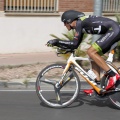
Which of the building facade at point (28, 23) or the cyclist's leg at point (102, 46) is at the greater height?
the cyclist's leg at point (102, 46)

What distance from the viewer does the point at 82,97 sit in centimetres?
877

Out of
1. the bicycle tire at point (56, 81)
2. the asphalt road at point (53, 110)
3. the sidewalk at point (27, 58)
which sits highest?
the bicycle tire at point (56, 81)

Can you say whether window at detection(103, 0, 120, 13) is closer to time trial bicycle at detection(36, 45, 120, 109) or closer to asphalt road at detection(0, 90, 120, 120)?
asphalt road at detection(0, 90, 120, 120)

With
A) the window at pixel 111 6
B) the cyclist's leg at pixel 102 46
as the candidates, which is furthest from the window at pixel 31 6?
the cyclist's leg at pixel 102 46

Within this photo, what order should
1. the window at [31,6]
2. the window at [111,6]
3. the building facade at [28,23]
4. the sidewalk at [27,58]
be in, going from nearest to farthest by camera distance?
the sidewalk at [27,58] → the building facade at [28,23] → the window at [31,6] → the window at [111,6]

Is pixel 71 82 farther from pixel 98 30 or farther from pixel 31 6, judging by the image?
pixel 31 6

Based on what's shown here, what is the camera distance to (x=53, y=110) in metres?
7.94

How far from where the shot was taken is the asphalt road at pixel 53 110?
24.7 ft

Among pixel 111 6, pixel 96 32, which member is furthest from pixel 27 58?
pixel 96 32

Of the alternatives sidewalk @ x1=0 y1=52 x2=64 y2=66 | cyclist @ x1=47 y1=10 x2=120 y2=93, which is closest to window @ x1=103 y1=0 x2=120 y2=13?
sidewalk @ x1=0 y1=52 x2=64 y2=66

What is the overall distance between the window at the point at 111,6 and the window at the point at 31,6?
82.6 inches

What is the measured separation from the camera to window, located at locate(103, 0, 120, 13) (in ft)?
54.5

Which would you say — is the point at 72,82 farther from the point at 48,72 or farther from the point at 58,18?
the point at 58,18

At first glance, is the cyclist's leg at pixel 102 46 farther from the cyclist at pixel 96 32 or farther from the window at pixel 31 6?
the window at pixel 31 6
